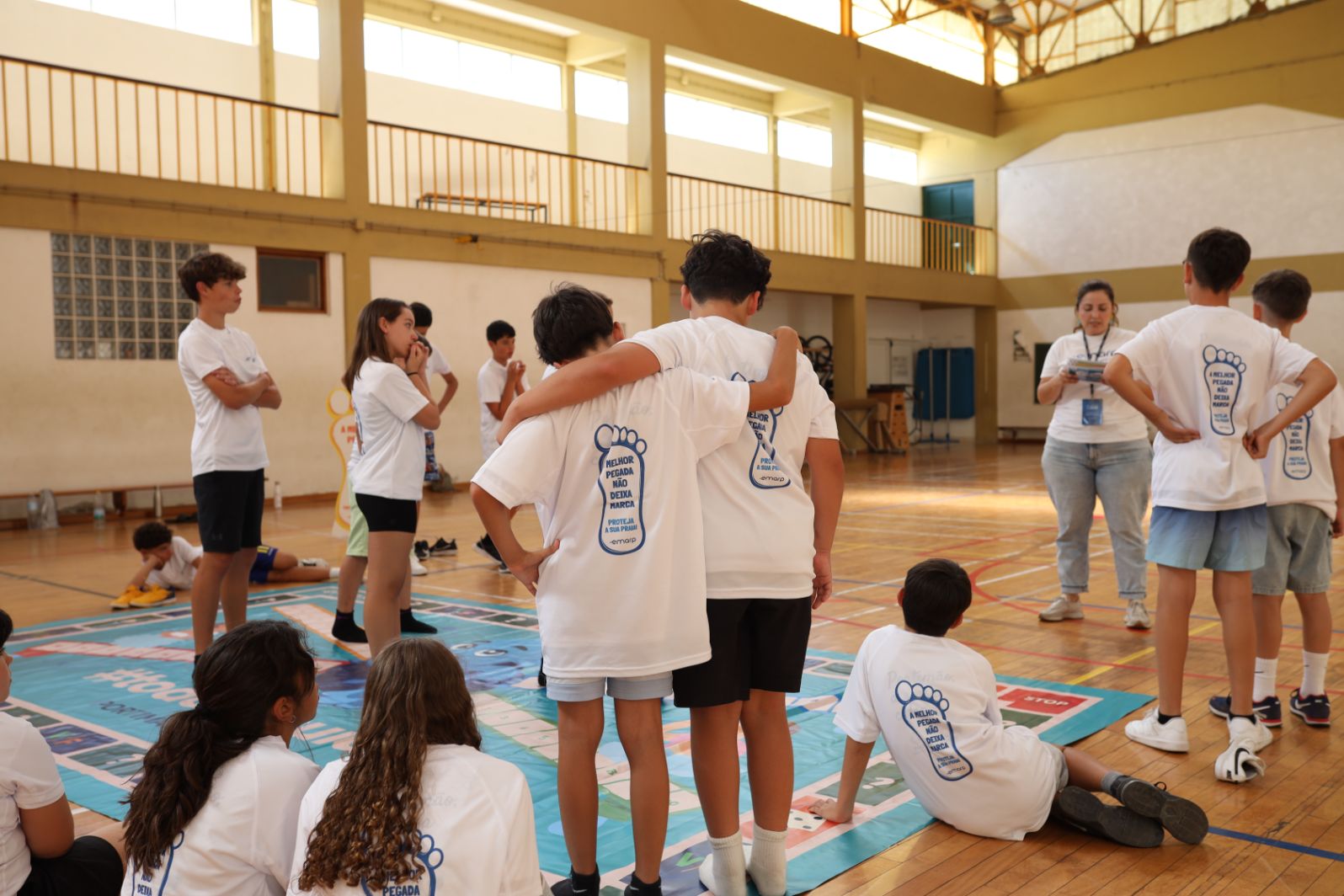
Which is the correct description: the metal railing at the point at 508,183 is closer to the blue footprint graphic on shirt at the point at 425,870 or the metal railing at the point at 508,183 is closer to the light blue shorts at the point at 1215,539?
the light blue shorts at the point at 1215,539

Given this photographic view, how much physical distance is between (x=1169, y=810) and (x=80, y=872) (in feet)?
7.32

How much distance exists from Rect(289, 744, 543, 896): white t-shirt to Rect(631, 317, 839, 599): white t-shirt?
2.41 feet

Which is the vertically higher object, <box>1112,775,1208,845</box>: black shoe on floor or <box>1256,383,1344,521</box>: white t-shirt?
<box>1256,383,1344,521</box>: white t-shirt

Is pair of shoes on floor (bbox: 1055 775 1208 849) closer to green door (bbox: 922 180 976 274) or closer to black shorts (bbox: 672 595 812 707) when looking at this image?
black shorts (bbox: 672 595 812 707)

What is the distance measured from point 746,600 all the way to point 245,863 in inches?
40.6

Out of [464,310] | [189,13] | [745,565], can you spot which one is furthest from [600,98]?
[745,565]

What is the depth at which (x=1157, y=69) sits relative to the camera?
61.0ft

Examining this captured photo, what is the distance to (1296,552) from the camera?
3.43 m

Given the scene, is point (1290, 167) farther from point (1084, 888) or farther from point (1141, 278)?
point (1084, 888)

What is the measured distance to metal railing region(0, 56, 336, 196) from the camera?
418 inches

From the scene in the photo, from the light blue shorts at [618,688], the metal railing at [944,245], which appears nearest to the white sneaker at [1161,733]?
the light blue shorts at [618,688]

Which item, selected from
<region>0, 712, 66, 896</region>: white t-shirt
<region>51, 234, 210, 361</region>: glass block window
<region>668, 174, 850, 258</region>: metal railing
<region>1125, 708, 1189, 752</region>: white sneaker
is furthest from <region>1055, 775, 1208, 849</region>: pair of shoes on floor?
<region>668, 174, 850, 258</region>: metal railing

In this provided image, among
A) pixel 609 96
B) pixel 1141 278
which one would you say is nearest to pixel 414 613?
pixel 609 96

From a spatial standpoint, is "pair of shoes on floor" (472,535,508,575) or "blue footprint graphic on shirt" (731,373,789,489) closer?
"blue footprint graphic on shirt" (731,373,789,489)
